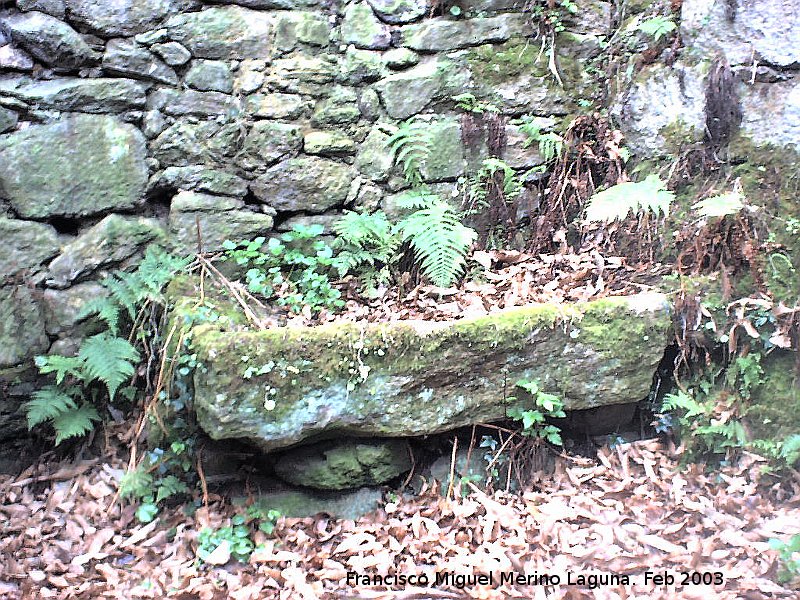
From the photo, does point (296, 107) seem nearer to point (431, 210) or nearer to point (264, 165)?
point (264, 165)

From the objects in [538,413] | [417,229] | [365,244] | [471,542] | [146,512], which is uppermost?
[417,229]

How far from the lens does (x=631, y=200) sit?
136 inches

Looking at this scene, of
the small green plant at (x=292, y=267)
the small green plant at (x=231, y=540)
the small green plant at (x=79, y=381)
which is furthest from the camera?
the small green plant at (x=292, y=267)

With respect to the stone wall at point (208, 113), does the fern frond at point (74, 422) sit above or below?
below

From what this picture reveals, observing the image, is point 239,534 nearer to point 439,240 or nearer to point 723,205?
point 439,240

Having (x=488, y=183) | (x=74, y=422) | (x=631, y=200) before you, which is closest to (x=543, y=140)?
(x=488, y=183)

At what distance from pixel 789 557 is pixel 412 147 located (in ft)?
9.84

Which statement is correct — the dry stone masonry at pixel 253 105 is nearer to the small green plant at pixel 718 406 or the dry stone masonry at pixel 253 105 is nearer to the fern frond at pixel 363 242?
the fern frond at pixel 363 242

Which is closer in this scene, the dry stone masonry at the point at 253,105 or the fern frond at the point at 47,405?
the fern frond at the point at 47,405

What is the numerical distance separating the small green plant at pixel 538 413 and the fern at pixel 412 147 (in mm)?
1657

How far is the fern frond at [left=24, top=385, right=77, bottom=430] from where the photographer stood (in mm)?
3273

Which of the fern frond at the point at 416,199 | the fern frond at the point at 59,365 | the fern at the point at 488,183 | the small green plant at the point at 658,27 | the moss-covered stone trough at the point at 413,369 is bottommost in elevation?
the fern frond at the point at 59,365

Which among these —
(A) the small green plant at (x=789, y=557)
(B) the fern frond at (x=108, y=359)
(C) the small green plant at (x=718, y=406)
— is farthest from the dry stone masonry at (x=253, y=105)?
(A) the small green plant at (x=789, y=557)

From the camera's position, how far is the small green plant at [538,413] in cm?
310
